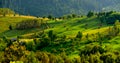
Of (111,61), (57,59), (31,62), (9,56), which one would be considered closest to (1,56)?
(9,56)

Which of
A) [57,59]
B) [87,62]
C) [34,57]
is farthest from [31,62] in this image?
[87,62]

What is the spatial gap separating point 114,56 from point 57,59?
34.0 metres

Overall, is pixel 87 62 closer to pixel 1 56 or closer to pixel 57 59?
pixel 57 59

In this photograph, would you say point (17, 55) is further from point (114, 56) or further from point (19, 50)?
point (114, 56)

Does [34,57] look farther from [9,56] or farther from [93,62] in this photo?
[93,62]

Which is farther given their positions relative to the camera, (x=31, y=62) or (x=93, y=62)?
(x=93, y=62)

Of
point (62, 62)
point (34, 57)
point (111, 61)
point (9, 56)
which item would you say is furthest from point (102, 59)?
point (9, 56)

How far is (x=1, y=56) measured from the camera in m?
175

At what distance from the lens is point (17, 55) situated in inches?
7190

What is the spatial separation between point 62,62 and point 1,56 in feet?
108

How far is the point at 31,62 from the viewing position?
167125 mm

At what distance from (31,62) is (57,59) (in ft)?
51.8

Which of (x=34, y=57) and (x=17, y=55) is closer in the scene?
(x=34, y=57)

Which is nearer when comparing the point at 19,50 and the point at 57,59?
the point at 57,59
